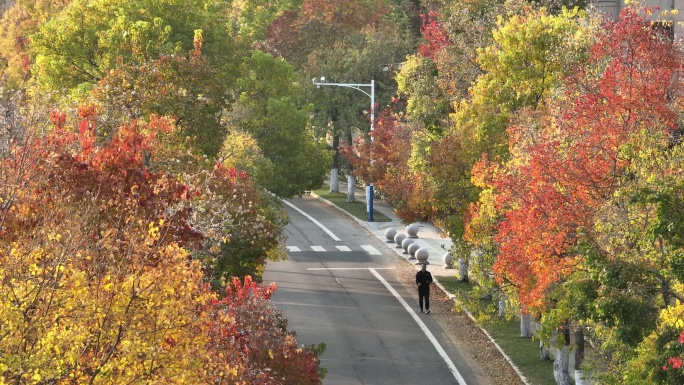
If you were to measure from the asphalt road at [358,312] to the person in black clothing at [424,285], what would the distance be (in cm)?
47

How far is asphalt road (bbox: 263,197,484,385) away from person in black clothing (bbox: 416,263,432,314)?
0.47m

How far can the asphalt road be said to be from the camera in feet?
111

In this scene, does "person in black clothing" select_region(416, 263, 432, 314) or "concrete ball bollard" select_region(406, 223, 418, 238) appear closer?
"person in black clothing" select_region(416, 263, 432, 314)

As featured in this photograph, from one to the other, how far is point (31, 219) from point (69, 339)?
5.83 m

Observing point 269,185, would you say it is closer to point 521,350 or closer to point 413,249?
point 413,249

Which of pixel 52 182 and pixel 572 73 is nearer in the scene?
pixel 52 182

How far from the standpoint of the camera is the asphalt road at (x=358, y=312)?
111 ft

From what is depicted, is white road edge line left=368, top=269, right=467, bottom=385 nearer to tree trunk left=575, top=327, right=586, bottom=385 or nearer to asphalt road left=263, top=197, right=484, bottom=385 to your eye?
asphalt road left=263, top=197, right=484, bottom=385

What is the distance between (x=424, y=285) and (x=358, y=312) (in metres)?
2.39


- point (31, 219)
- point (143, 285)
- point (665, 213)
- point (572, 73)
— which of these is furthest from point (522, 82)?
point (143, 285)

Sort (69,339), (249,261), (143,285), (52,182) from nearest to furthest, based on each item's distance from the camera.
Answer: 1. (69,339)
2. (143,285)
3. (52,182)
4. (249,261)

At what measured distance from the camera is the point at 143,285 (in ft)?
52.7

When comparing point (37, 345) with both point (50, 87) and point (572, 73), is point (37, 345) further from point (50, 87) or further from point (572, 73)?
A: point (50, 87)

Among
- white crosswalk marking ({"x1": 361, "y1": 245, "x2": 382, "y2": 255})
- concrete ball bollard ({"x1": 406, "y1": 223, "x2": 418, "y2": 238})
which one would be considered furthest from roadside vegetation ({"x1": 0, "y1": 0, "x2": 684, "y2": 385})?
concrete ball bollard ({"x1": 406, "y1": 223, "x2": 418, "y2": 238})
